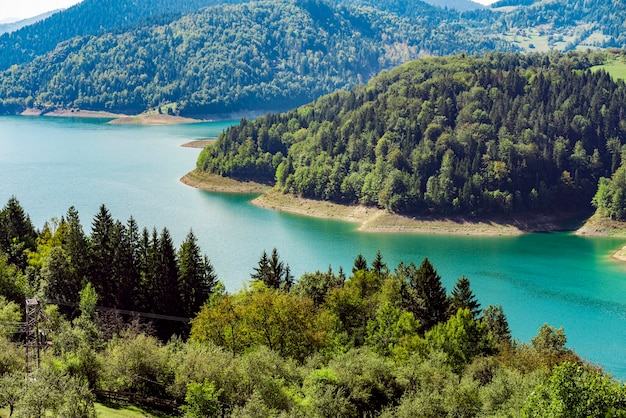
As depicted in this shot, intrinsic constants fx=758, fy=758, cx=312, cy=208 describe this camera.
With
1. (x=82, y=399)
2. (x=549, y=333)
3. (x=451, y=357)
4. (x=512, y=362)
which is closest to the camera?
(x=82, y=399)

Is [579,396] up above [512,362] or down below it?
above

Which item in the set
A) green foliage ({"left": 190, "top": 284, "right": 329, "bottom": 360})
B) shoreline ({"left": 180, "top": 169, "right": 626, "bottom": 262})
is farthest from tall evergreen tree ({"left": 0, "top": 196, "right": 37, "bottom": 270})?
shoreline ({"left": 180, "top": 169, "right": 626, "bottom": 262})

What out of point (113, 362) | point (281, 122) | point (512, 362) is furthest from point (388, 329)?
point (281, 122)

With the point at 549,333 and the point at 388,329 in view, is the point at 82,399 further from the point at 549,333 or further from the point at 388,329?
the point at 549,333

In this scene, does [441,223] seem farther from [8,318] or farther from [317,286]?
[8,318]

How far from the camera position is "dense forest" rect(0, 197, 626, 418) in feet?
101

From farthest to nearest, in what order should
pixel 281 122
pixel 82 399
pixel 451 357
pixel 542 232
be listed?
pixel 281 122 → pixel 542 232 → pixel 451 357 → pixel 82 399

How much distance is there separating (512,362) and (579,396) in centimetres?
1563

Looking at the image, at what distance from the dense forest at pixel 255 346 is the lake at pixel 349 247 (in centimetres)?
1518

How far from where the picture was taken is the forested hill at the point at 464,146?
11969cm

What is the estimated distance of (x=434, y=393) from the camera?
106 feet

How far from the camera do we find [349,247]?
325 ft

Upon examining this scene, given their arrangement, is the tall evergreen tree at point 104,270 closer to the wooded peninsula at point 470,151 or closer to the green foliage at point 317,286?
the green foliage at point 317,286

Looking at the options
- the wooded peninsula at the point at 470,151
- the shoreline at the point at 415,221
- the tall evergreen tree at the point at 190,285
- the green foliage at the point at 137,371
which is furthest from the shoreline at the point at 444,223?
the green foliage at the point at 137,371
